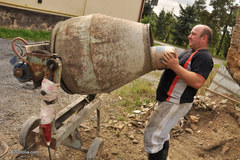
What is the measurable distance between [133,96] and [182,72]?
3.41 m

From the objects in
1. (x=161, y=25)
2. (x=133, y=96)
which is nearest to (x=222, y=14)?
(x=161, y=25)

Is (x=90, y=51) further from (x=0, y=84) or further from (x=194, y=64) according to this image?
(x=0, y=84)

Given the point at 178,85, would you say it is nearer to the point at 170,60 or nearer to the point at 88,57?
the point at 170,60

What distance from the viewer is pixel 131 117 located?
15.0ft

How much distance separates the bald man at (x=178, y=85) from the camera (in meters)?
2.37

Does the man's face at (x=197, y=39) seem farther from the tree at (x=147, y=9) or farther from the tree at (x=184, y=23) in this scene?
the tree at (x=147, y=9)

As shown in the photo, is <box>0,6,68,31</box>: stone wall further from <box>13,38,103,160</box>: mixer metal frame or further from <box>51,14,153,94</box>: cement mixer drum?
<box>51,14,153,94</box>: cement mixer drum

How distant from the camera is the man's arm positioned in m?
2.29

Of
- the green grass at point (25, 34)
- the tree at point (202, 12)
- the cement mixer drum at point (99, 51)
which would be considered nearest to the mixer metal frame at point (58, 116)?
the cement mixer drum at point (99, 51)

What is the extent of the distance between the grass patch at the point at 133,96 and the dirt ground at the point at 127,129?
8.0 inches

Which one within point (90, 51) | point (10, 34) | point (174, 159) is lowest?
point (174, 159)

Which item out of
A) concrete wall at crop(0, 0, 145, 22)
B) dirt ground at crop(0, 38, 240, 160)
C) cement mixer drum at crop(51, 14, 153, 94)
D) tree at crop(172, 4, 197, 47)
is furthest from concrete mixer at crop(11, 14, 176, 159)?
tree at crop(172, 4, 197, 47)

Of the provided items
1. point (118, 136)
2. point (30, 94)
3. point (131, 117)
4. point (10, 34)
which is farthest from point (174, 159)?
point (10, 34)

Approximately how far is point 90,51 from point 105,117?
95.8 inches
